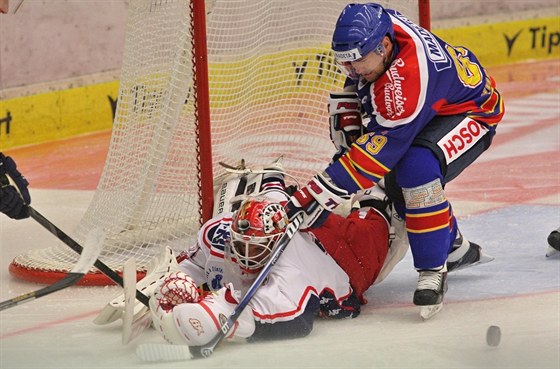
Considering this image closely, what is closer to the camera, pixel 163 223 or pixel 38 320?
pixel 38 320

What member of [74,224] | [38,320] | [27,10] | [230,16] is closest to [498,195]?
[230,16]

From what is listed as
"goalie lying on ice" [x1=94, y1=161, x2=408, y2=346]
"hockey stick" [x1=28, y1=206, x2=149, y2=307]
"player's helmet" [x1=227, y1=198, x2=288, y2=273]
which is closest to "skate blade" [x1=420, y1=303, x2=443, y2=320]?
"goalie lying on ice" [x1=94, y1=161, x2=408, y2=346]

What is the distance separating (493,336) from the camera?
3.36 m

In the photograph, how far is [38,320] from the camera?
3.81 metres

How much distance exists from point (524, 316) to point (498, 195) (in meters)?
1.50

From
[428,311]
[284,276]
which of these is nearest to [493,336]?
[428,311]

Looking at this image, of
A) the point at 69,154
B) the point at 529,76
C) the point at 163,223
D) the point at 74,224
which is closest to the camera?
the point at 163,223

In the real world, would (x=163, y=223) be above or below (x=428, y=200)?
below

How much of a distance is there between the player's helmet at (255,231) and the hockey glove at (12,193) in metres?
0.60

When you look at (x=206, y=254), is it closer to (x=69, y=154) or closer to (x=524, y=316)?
(x=524, y=316)

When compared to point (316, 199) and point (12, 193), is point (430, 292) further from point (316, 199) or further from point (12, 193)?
point (12, 193)

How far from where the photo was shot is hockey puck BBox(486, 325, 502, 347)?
3.35 meters

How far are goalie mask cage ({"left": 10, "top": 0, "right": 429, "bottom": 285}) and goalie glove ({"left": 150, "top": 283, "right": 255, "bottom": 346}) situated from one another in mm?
741

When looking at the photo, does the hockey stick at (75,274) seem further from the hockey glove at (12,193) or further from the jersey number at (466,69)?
the jersey number at (466,69)
